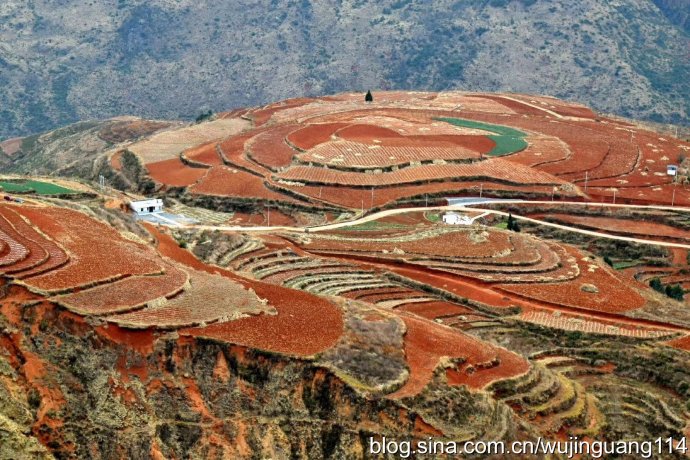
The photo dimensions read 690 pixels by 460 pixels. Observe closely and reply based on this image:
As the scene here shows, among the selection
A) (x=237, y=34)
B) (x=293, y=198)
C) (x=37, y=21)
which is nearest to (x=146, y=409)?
(x=293, y=198)

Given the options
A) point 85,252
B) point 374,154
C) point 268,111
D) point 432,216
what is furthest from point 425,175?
point 85,252

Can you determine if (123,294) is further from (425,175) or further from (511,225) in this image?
(425,175)

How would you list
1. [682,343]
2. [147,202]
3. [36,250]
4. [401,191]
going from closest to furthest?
[36,250], [682,343], [147,202], [401,191]

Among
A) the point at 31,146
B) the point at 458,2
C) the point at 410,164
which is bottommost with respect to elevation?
the point at 31,146

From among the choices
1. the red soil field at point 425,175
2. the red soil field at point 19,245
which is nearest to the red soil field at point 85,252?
the red soil field at point 19,245

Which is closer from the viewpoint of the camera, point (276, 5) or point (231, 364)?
point (231, 364)

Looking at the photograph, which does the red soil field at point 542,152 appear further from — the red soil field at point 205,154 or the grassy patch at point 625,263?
the red soil field at point 205,154

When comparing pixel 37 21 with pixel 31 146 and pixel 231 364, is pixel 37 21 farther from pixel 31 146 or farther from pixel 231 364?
pixel 231 364
